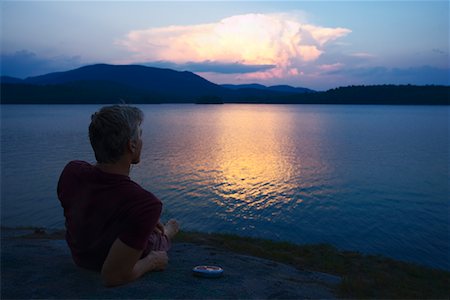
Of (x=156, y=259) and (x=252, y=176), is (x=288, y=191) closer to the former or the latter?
(x=252, y=176)

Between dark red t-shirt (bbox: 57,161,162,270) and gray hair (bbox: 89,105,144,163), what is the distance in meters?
0.26

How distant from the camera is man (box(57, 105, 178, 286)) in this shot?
3828mm

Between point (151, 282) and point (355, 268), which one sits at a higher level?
point (151, 282)

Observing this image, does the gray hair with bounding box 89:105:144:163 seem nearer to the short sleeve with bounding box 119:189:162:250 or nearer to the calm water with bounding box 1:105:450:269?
the short sleeve with bounding box 119:189:162:250

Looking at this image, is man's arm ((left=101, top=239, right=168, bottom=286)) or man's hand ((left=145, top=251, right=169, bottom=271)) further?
man's hand ((left=145, top=251, right=169, bottom=271))

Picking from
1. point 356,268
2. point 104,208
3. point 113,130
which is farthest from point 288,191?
point 113,130

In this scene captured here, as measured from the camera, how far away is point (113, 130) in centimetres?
378

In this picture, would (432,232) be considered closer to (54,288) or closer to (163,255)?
(163,255)

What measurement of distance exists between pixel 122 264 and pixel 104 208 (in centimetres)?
73

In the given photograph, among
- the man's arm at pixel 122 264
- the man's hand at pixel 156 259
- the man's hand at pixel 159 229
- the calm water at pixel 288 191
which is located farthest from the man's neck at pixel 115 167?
the calm water at pixel 288 191

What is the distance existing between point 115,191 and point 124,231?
0.46m

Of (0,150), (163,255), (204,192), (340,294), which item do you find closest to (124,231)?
(163,255)

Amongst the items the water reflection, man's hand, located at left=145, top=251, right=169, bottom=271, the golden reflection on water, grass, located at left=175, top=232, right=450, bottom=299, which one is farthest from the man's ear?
the golden reflection on water

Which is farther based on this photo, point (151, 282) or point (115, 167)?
point (151, 282)
